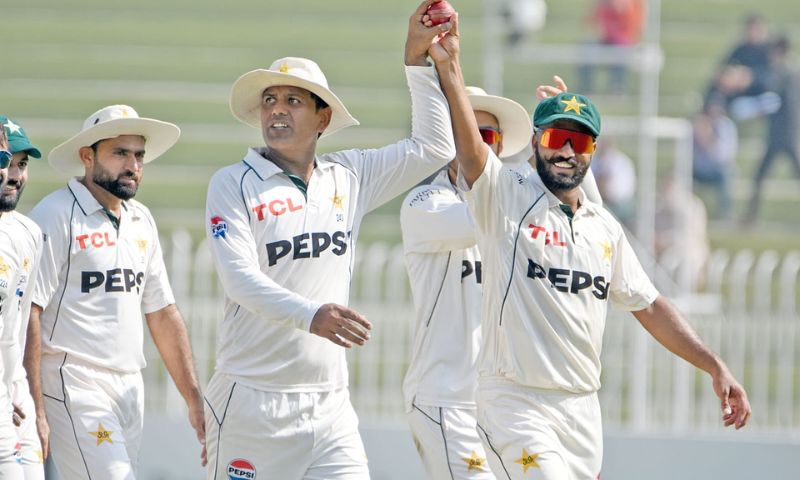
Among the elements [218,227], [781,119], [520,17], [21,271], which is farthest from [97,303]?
[781,119]

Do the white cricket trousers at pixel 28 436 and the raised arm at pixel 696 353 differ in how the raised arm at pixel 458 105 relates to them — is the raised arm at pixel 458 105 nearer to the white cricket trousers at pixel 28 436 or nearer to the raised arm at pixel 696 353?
the raised arm at pixel 696 353

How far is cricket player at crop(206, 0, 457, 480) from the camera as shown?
536 cm

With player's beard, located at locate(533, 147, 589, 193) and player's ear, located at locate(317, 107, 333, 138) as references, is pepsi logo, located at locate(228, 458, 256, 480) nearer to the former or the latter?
player's ear, located at locate(317, 107, 333, 138)

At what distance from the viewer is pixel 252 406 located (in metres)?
5.39

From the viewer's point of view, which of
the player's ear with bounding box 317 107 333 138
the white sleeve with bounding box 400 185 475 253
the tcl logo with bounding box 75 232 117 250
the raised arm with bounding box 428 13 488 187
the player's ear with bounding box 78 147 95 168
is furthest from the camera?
the player's ear with bounding box 78 147 95 168

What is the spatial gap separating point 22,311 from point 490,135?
2194 millimetres

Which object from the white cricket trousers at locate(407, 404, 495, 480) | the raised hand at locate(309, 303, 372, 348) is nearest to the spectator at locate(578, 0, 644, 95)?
the white cricket trousers at locate(407, 404, 495, 480)

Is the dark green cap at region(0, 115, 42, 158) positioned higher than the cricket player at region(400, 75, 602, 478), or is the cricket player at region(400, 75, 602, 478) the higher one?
the dark green cap at region(0, 115, 42, 158)

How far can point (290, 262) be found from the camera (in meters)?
5.43

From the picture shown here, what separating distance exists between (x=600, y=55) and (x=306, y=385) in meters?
8.92

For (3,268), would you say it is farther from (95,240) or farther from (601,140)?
(601,140)

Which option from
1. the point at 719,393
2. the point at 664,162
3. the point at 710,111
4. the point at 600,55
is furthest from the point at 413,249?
the point at 664,162

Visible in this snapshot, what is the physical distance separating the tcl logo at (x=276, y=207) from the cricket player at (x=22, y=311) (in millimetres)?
1035

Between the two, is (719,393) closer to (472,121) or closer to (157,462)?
(472,121)
